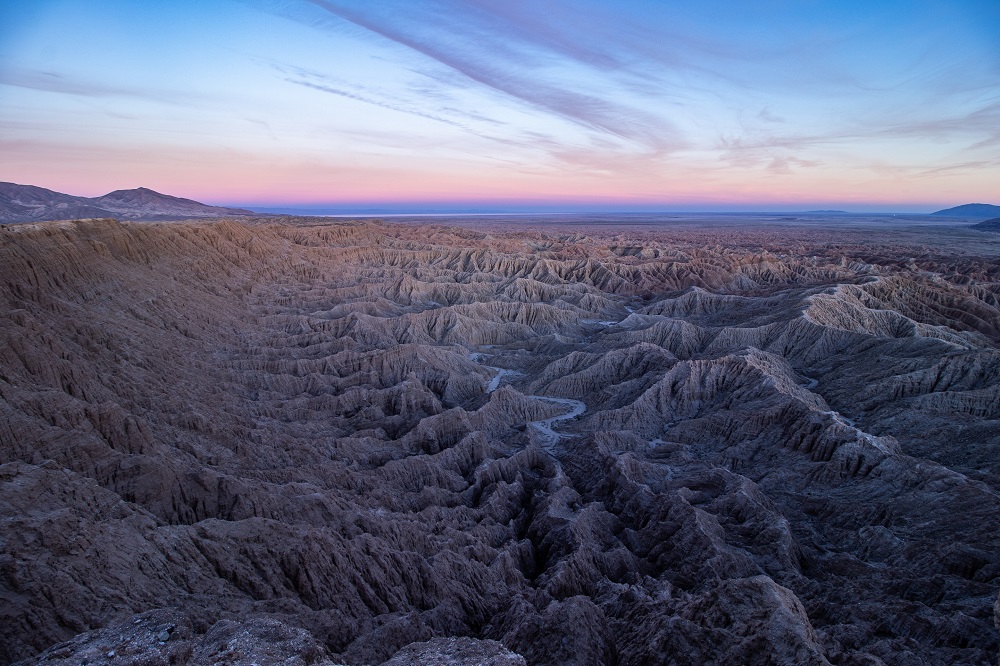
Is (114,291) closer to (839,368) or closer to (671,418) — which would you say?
(671,418)

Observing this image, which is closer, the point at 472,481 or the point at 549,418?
the point at 472,481

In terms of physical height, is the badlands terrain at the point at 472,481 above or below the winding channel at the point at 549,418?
above

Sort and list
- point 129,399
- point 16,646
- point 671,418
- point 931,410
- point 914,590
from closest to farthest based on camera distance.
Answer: point 16,646 → point 914,590 → point 129,399 → point 931,410 → point 671,418

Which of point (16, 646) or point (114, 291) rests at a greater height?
point (114, 291)

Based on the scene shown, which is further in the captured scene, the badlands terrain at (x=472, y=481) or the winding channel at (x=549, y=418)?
the winding channel at (x=549, y=418)

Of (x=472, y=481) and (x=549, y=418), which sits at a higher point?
(x=549, y=418)

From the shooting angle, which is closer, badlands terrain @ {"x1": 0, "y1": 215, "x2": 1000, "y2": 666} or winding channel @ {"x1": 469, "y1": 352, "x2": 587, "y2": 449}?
badlands terrain @ {"x1": 0, "y1": 215, "x2": 1000, "y2": 666}

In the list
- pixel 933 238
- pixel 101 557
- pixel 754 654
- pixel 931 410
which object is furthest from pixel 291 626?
pixel 933 238

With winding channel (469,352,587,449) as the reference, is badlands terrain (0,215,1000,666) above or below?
above
